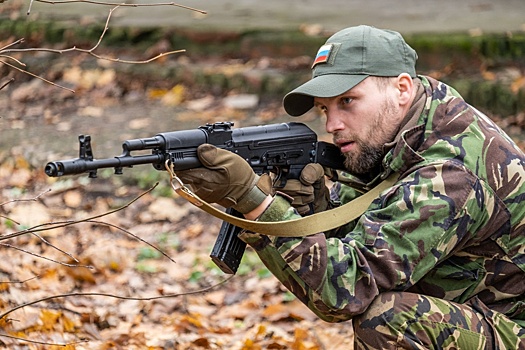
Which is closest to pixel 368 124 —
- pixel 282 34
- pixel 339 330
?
pixel 339 330

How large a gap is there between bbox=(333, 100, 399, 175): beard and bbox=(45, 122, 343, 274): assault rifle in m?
0.15

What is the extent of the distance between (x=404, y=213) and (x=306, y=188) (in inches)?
22.1

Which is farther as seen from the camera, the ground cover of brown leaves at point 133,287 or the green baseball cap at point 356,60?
the ground cover of brown leaves at point 133,287

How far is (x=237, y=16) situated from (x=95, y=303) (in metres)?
5.63

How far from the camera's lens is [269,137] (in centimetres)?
343

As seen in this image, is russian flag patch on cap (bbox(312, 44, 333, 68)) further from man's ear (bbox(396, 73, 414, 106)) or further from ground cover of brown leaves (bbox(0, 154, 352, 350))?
ground cover of brown leaves (bbox(0, 154, 352, 350))

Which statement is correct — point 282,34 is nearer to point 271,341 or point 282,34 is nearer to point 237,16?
point 237,16

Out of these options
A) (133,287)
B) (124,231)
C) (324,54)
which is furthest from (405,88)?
(133,287)

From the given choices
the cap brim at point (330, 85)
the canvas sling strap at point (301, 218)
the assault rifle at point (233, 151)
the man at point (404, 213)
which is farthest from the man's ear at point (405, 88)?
the assault rifle at point (233, 151)

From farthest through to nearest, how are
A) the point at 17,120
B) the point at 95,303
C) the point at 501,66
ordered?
the point at 17,120 → the point at 501,66 → the point at 95,303

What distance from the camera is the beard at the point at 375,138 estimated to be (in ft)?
11.0

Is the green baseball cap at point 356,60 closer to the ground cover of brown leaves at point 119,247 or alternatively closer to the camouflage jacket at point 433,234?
the camouflage jacket at point 433,234

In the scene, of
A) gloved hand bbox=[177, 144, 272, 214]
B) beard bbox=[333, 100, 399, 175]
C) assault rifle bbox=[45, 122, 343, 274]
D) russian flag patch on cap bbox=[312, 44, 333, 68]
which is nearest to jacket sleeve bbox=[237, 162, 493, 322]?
gloved hand bbox=[177, 144, 272, 214]

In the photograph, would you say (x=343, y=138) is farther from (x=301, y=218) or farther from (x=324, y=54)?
(x=301, y=218)
